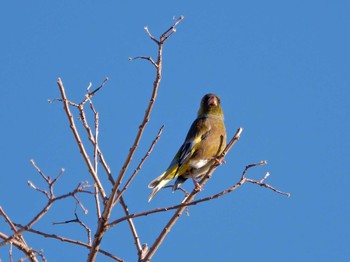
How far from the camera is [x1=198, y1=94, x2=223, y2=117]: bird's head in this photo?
26.8 feet

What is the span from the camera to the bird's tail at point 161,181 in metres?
6.59

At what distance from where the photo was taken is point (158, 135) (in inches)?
155

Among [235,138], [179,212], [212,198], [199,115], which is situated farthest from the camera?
[199,115]

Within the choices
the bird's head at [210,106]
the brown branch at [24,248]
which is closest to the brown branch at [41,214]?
the brown branch at [24,248]

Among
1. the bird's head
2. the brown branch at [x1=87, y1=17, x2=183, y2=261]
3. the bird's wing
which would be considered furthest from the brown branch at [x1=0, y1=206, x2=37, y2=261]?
the bird's head

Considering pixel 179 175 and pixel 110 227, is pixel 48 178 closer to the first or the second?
pixel 110 227

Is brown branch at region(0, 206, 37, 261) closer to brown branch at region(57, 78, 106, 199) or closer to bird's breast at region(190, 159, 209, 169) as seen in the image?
brown branch at region(57, 78, 106, 199)

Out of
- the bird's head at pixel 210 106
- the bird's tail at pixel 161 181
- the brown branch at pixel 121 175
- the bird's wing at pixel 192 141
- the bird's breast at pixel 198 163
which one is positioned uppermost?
the bird's head at pixel 210 106

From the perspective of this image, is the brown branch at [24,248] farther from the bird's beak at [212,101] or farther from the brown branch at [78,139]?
the bird's beak at [212,101]

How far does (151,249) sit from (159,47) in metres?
1.22

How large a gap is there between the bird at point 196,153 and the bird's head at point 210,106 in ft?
0.61

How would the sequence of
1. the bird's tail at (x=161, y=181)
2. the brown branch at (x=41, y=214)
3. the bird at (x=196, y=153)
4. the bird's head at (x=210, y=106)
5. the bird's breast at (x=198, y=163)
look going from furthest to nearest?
the bird's head at (x=210, y=106) < the bird's breast at (x=198, y=163) < the bird at (x=196, y=153) < the bird's tail at (x=161, y=181) < the brown branch at (x=41, y=214)

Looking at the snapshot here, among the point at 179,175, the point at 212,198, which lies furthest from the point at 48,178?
the point at 179,175

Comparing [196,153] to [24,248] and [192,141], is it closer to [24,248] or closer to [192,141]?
[192,141]
